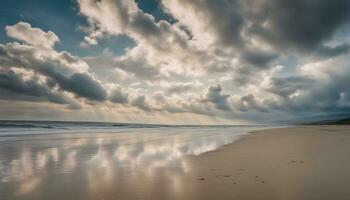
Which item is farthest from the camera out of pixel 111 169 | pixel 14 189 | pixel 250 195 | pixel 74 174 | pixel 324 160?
pixel 324 160

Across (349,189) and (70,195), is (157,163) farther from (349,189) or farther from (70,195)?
(349,189)

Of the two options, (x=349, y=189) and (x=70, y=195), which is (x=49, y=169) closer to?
(x=70, y=195)

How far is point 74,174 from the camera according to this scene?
771 centimetres

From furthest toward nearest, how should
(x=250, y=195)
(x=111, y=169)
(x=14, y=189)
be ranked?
(x=111, y=169), (x=14, y=189), (x=250, y=195)

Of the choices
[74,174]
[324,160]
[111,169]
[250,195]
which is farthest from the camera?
[324,160]

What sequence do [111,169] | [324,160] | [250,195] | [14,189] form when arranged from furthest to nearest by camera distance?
[324,160] < [111,169] < [14,189] < [250,195]

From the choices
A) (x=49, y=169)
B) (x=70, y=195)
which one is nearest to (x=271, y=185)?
(x=70, y=195)

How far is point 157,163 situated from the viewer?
962cm

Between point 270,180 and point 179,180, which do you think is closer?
point 270,180

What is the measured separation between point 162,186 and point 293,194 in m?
2.84

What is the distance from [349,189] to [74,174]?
6.99m

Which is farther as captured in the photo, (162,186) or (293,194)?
(162,186)

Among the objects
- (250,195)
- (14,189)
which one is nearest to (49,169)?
(14,189)

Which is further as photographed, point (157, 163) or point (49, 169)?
point (157, 163)
